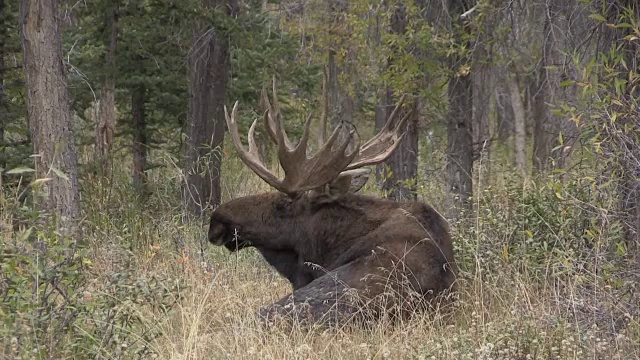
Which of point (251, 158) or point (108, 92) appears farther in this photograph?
point (108, 92)

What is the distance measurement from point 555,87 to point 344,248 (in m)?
8.29

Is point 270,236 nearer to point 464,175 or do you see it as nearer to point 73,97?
point 464,175

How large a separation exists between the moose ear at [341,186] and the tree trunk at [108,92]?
5155 mm

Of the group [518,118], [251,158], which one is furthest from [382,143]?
[518,118]

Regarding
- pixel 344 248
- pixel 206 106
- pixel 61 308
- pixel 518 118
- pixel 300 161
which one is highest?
pixel 300 161

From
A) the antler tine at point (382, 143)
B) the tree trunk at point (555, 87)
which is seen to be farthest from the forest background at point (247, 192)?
the antler tine at point (382, 143)

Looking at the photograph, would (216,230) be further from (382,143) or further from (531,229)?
(531,229)

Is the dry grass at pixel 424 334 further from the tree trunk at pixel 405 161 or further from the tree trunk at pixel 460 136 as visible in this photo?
the tree trunk at pixel 405 161

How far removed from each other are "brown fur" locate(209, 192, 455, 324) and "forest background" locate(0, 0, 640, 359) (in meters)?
0.26

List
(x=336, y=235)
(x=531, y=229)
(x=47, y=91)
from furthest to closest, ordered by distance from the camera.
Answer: (x=47, y=91) < (x=531, y=229) < (x=336, y=235)

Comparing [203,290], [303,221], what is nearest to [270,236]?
[303,221]

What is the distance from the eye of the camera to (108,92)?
13531 mm

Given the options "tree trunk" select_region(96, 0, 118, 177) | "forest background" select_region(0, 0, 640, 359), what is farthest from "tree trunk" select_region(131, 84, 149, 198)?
"tree trunk" select_region(96, 0, 118, 177)

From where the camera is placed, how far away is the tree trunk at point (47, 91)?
9.09 m
